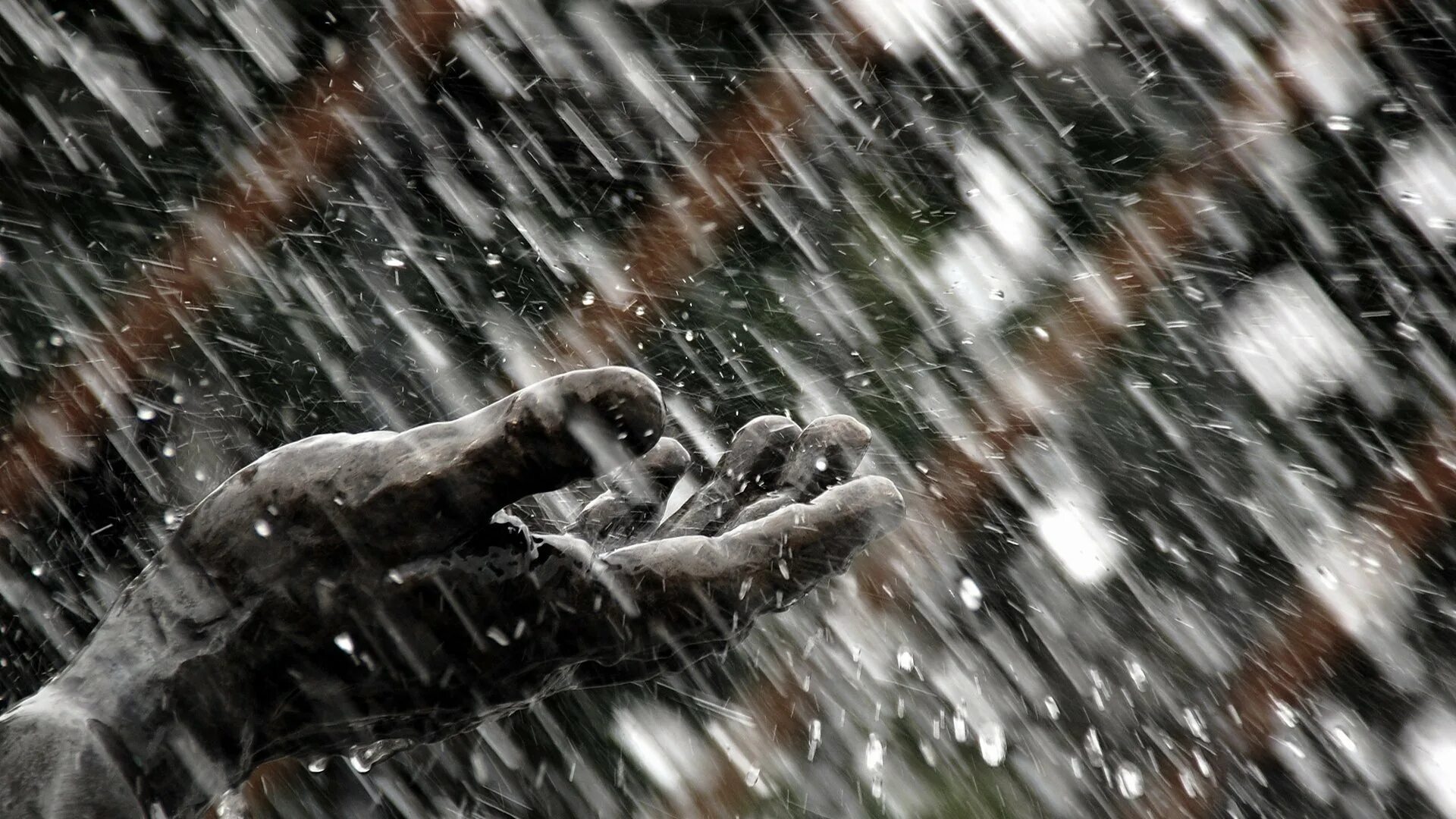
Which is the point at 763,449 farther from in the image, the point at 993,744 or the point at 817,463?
the point at 993,744

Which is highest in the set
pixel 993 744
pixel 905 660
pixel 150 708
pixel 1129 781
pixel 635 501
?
pixel 150 708

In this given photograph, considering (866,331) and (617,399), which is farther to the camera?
(866,331)

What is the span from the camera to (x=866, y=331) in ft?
11.5

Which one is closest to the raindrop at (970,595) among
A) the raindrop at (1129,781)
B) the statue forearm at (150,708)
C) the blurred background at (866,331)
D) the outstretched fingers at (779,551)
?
the blurred background at (866,331)

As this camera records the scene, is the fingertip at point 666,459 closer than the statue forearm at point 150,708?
No

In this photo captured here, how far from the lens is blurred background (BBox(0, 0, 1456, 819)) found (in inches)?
117

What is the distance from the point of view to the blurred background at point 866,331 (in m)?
2.97

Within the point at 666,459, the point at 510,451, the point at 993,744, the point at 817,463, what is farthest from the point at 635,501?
the point at 993,744

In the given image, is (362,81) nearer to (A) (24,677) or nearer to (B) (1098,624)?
(A) (24,677)

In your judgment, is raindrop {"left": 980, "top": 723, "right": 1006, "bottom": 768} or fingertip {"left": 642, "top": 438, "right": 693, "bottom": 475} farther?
raindrop {"left": 980, "top": 723, "right": 1006, "bottom": 768}


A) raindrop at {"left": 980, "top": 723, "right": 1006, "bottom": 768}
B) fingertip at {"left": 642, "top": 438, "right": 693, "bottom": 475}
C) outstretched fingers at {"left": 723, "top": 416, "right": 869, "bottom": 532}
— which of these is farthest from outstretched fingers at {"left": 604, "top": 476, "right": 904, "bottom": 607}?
raindrop at {"left": 980, "top": 723, "right": 1006, "bottom": 768}

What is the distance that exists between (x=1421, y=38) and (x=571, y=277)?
252 cm

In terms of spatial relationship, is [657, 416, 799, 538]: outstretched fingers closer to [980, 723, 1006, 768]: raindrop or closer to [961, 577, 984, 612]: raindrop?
[980, 723, 1006, 768]: raindrop

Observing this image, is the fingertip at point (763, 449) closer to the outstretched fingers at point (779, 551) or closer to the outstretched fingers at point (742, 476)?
the outstretched fingers at point (742, 476)
